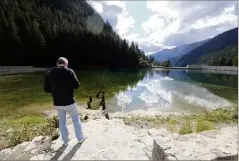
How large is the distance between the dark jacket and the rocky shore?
1.16 m

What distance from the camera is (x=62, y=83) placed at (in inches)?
194

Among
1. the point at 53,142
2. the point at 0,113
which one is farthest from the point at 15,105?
the point at 53,142

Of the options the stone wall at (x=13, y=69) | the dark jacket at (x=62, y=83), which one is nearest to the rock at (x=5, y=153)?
the dark jacket at (x=62, y=83)

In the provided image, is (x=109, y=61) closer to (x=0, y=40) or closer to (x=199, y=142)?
(x=0, y=40)

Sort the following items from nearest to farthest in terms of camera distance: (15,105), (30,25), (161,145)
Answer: (161,145) < (15,105) < (30,25)

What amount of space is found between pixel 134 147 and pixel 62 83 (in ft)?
7.63

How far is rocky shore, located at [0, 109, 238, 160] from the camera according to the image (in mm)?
3844

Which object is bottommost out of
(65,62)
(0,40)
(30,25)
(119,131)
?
(119,131)

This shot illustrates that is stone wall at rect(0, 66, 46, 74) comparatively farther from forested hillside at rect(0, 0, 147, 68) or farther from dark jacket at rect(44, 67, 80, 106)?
dark jacket at rect(44, 67, 80, 106)

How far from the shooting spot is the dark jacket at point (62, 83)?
4906mm

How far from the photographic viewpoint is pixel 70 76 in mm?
4965

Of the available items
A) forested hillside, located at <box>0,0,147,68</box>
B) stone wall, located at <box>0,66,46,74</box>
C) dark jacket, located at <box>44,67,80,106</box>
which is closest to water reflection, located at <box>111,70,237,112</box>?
dark jacket, located at <box>44,67,80,106</box>

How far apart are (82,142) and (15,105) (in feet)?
40.8

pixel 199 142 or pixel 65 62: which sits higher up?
pixel 65 62
